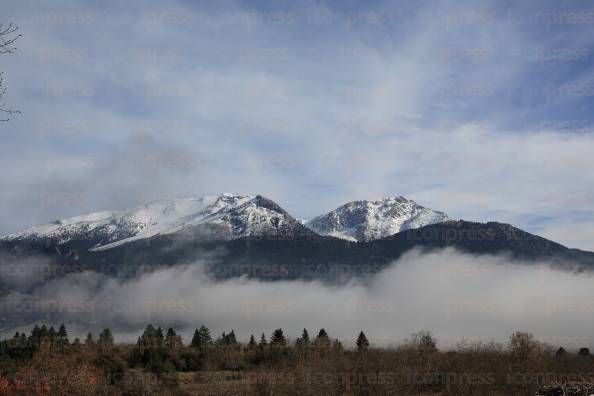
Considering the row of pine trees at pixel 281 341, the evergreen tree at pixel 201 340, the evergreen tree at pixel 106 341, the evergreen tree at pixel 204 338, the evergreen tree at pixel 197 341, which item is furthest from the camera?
the evergreen tree at pixel 204 338

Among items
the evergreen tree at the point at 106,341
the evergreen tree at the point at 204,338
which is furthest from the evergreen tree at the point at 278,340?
the evergreen tree at the point at 106,341

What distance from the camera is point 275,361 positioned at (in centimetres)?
15275

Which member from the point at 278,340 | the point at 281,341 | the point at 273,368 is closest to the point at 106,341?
the point at 278,340

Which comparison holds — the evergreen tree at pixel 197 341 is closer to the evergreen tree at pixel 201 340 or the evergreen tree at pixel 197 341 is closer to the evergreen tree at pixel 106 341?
the evergreen tree at pixel 201 340

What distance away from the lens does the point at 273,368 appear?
139m

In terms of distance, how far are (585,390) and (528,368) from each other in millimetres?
102235

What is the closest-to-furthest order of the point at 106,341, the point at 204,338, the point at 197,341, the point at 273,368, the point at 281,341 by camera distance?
the point at 273,368 → the point at 281,341 → the point at 106,341 → the point at 197,341 → the point at 204,338

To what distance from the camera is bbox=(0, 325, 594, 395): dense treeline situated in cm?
9919

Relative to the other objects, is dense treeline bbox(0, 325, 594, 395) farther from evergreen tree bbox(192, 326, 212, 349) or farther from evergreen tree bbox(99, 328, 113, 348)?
evergreen tree bbox(192, 326, 212, 349)

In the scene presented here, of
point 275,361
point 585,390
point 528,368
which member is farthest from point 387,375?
point 585,390

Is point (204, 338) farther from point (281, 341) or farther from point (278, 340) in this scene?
point (281, 341)

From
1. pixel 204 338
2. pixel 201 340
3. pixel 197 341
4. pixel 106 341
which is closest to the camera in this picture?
pixel 106 341

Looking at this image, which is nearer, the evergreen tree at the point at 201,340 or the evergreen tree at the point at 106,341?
the evergreen tree at the point at 106,341

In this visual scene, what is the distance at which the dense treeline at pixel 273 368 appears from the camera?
3905 inches
